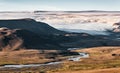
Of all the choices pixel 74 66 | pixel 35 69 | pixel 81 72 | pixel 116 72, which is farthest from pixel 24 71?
pixel 116 72

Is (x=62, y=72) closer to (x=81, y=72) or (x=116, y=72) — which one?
(x=81, y=72)

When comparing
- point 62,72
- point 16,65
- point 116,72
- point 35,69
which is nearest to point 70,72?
point 62,72

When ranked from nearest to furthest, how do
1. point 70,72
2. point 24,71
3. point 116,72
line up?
point 116,72, point 70,72, point 24,71

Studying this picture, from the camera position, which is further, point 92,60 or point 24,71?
point 92,60

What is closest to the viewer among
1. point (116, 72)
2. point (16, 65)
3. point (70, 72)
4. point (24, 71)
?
point (116, 72)

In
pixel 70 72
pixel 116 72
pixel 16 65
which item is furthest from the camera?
pixel 16 65

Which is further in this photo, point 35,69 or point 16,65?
point 16,65

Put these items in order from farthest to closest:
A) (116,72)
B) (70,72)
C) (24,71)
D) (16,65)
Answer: (16,65)
(24,71)
(70,72)
(116,72)

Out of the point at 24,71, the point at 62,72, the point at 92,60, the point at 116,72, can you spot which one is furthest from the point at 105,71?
the point at 92,60

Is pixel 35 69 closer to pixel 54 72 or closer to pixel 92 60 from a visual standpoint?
pixel 54 72
